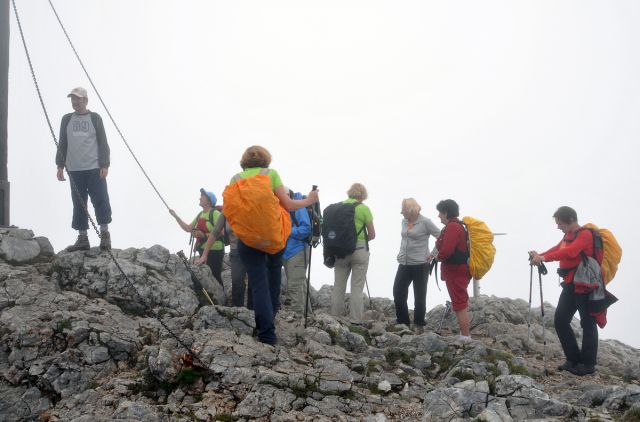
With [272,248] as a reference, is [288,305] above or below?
below

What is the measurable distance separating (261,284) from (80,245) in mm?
4530

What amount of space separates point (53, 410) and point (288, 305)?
5.84 m

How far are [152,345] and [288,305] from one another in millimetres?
4323

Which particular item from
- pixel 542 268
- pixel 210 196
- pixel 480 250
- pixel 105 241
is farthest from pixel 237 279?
pixel 542 268

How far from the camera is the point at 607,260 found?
8.88 metres

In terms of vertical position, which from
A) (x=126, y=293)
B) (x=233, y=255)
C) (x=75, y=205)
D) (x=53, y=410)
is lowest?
(x=53, y=410)

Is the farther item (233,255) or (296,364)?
(233,255)

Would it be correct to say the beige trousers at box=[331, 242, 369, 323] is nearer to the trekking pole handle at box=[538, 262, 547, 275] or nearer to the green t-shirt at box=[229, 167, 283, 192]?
the trekking pole handle at box=[538, 262, 547, 275]

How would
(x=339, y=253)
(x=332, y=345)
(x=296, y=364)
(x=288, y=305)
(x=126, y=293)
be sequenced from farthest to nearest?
(x=288, y=305), (x=339, y=253), (x=126, y=293), (x=332, y=345), (x=296, y=364)

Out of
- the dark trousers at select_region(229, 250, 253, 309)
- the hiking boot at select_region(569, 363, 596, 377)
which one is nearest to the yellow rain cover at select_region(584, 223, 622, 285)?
the hiking boot at select_region(569, 363, 596, 377)

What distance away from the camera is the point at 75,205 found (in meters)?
9.74

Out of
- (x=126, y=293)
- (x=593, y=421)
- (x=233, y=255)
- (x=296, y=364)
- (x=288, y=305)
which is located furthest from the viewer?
(x=288, y=305)

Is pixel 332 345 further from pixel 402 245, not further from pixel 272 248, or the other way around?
pixel 402 245

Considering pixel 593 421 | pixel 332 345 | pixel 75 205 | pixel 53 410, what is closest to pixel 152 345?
pixel 53 410
